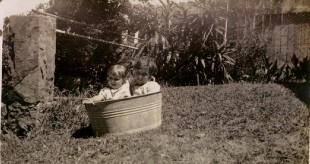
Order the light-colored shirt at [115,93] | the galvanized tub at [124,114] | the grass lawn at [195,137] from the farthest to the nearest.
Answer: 1. the light-colored shirt at [115,93]
2. the galvanized tub at [124,114]
3. the grass lawn at [195,137]

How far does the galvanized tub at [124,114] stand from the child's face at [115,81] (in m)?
0.43

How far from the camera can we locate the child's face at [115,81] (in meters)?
3.95

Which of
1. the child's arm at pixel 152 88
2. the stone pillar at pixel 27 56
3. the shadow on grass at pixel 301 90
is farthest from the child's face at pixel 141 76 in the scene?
the shadow on grass at pixel 301 90

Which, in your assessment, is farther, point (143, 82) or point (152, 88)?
point (143, 82)

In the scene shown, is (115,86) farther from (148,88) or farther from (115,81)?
(148,88)

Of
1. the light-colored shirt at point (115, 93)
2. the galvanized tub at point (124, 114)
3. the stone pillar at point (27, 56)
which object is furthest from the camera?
the light-colored shirt at point (115, 93)

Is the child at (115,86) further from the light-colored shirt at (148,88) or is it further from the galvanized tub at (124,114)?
the galvanized tub at (124,114)

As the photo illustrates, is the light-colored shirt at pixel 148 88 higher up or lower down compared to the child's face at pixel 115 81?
lower down

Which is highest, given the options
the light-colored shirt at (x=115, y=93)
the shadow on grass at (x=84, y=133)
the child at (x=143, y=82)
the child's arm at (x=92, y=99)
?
the child at (x=143, y=82)

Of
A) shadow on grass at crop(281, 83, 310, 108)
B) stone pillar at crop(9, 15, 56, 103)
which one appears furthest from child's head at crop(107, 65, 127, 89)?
shadow on grass at crop(281, 83, 310, 108)

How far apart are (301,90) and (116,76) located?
2.09m

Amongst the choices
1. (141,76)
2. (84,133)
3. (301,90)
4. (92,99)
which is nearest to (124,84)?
(141,76)

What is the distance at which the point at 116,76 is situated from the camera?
394 cm

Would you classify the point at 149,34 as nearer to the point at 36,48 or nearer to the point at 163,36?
the point at 163,36
